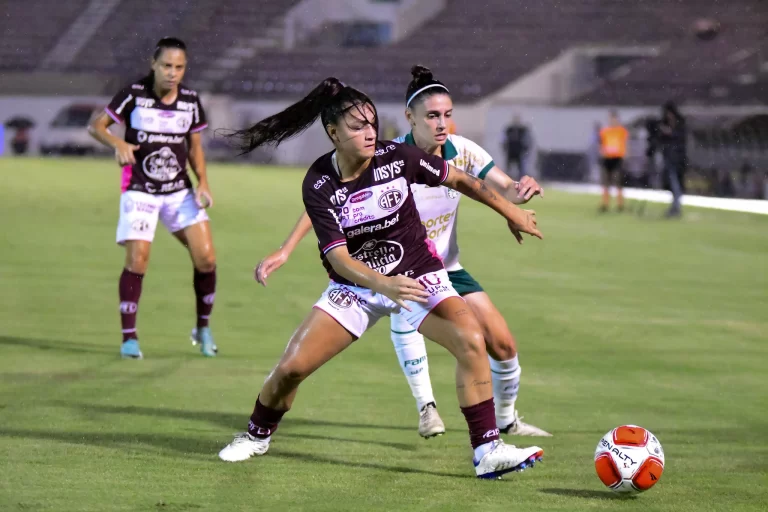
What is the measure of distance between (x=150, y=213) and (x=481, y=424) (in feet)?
13.5

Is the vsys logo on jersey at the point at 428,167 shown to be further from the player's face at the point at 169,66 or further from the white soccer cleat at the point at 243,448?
the player's face at the point at 169,66

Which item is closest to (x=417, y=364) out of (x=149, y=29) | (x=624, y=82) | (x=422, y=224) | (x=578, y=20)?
(x=422, y=224)

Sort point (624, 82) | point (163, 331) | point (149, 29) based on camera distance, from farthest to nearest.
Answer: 1. point (149, 29)
2. point (624, 82)
3. point (163, 331)

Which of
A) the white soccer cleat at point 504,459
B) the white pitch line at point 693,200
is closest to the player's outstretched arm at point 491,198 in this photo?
the white soccer cleat at point 504,459

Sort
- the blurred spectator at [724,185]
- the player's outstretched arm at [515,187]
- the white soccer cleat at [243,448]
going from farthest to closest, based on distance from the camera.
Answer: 1. the blurred spectator at [724,185]
2. the player's outstretched arm at [515,187]
3. the white soccer cleat at [243,448]

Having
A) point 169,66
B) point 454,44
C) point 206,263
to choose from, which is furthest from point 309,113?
point 454,44

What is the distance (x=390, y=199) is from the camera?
5566 mm

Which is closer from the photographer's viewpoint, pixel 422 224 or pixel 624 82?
pixel 422 224

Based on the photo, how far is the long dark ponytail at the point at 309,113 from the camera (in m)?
5.50

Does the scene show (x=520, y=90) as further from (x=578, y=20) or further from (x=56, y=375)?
(x=56, y=375)

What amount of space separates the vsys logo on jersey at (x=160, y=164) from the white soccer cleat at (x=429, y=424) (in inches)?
131

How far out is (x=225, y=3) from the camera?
59.8 meters

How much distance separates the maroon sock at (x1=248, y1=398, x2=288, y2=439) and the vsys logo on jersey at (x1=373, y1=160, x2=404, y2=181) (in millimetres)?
1251

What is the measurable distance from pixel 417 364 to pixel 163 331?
4.02 m
